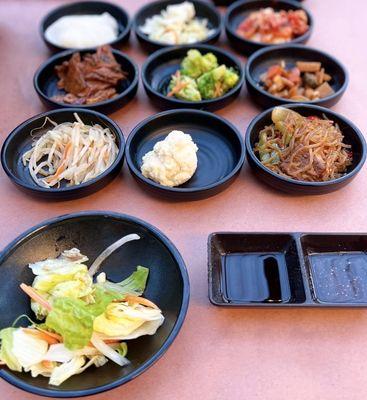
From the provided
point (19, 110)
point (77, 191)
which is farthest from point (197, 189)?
point (19, 110)

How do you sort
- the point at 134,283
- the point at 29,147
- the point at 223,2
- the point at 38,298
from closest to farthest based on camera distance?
the point at 38,298 → the point at 134,283 → the point at 29,147 → the point at 223,2

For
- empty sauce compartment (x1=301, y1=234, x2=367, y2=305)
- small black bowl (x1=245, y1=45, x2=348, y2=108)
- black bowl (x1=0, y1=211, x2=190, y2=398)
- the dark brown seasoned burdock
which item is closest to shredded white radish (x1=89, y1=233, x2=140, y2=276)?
black bowl (x1=0, y1=211, x2=190, y2=398)

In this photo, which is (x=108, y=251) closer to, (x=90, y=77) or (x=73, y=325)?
(x=73, y=325)

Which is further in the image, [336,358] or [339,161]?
[339,161]

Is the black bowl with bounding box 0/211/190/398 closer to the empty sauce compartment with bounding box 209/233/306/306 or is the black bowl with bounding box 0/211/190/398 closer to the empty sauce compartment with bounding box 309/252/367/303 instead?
the empty sauce compartment with bounding box 209/233/306/306

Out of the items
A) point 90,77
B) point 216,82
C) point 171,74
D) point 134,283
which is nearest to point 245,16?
point 171,74

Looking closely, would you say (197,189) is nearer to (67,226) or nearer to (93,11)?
(67,226)

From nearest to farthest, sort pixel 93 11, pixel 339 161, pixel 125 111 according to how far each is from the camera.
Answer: pixel 339 161, pixel 125 111, pixel 93 11
